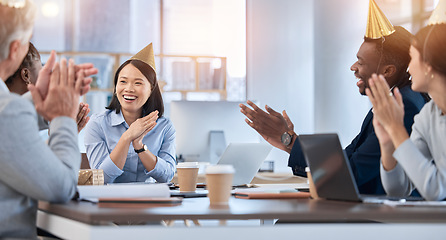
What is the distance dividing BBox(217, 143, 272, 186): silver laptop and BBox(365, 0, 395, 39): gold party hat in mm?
644

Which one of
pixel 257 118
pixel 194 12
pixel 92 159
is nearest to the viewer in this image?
pixel 257 118

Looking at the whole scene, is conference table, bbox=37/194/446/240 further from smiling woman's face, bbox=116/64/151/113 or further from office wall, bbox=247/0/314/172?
office wall, bbox=247/0/314/172

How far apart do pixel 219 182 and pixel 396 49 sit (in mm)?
1237

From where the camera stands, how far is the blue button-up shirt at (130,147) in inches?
113

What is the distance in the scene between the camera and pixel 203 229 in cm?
122

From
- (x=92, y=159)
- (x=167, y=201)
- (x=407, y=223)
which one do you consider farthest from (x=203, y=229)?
(x=92, y=159)

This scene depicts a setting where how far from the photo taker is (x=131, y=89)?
3090 mm

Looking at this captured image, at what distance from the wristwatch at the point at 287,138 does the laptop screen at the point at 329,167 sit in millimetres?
842

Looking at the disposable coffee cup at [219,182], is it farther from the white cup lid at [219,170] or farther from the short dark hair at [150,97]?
the short dark hair at [150,97]

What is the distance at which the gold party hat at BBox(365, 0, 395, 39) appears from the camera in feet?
7.78

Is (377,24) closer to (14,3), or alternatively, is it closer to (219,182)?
(219,182)

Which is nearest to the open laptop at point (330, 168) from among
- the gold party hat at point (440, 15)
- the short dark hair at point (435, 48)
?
the short dark hair at point (435, 48)

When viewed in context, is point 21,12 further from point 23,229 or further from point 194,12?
point 194,12

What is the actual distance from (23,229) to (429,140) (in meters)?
1.19
